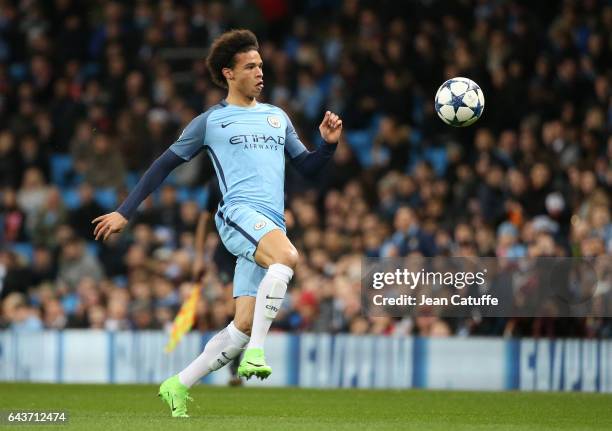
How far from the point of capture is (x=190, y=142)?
27.8 feet

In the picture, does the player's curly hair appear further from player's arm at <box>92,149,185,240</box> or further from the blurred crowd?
the blurred crowd

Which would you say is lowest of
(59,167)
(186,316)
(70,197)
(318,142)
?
(186,316)

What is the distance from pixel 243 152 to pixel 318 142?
6527mm

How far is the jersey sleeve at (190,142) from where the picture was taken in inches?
333

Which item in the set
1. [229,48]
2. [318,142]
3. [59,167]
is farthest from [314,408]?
[59,167]

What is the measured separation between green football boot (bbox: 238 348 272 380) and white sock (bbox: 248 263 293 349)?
0.18 m

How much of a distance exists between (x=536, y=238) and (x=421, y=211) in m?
2.50

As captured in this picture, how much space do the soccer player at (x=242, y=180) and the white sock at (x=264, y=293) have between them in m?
0.01

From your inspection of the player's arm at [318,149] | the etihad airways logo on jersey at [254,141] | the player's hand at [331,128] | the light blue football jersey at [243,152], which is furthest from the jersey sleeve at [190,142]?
the player's hand at [331,128]

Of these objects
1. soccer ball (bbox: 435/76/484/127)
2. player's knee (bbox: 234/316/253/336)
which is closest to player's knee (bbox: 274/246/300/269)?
player's knee (bbox: 234/316/253/336)

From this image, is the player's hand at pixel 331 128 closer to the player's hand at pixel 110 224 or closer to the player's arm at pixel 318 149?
the player's arm at pixel 318 149

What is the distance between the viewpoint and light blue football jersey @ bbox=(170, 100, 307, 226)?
8383mm

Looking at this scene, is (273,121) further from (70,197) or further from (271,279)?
(70,197)

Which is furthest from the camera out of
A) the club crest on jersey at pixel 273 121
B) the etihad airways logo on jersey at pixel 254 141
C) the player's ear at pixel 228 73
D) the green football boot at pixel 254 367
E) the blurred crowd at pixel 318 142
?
the blurred crowd at pixel 318 142
